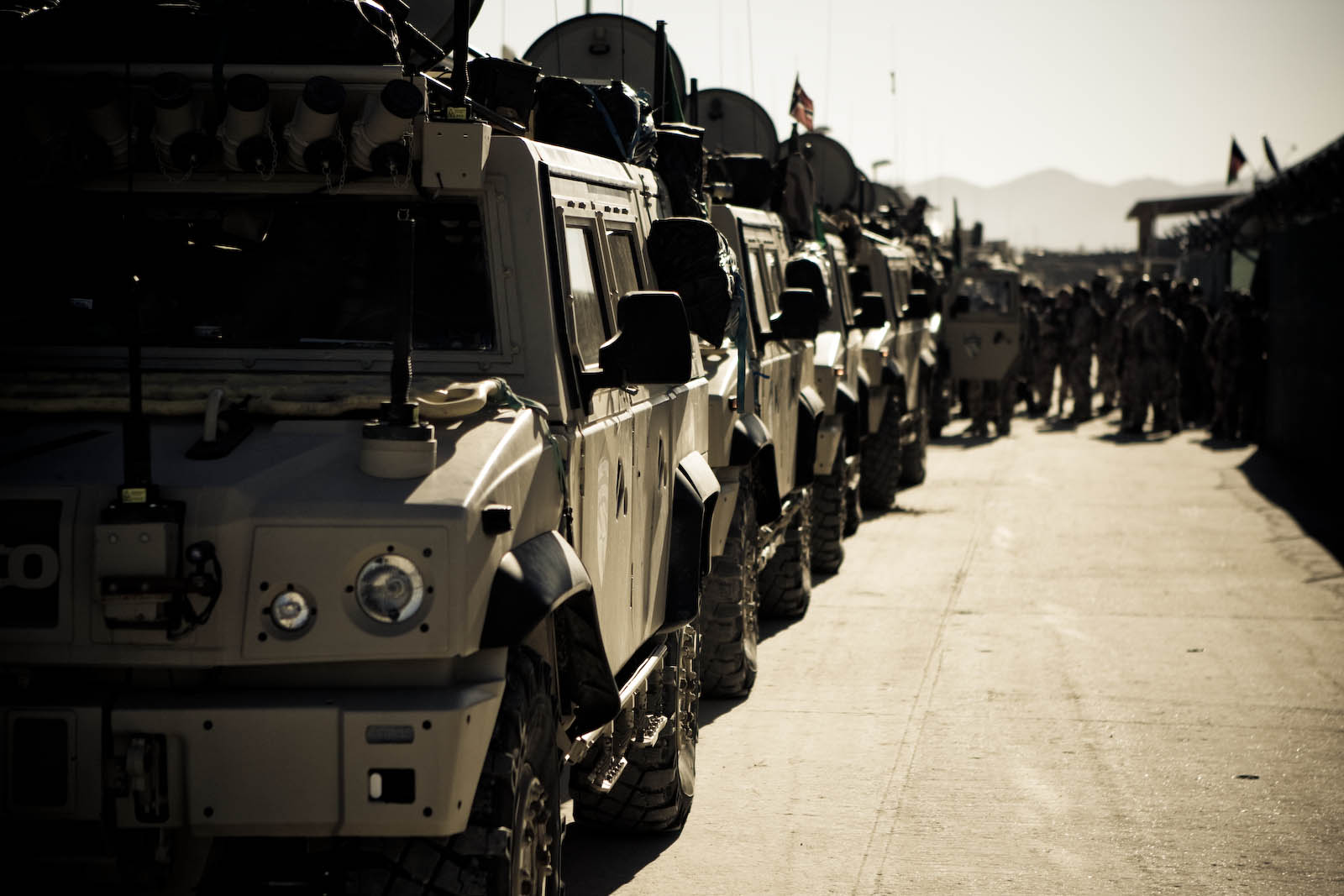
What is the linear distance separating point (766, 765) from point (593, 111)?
9.71 feet

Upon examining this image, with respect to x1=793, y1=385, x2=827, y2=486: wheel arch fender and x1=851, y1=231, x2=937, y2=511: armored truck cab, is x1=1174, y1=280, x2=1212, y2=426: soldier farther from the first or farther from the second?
x1=793, y1=385, x2=827, y2=486: wheel arch fender

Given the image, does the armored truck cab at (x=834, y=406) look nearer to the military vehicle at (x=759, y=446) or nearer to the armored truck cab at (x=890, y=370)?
the military vehicle at (x=759, y=446)

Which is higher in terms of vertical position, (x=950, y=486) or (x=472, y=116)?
(x=472, y=116)

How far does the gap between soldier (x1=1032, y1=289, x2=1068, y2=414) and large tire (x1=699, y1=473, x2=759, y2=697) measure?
1871 cm

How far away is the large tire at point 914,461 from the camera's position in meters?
17.3

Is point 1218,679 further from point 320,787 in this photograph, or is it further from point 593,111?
point 320,787

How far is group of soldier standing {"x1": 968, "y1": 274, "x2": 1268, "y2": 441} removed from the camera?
71.6ft

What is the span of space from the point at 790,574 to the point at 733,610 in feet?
7.66

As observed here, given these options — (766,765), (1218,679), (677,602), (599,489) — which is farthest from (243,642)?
(1218,679)

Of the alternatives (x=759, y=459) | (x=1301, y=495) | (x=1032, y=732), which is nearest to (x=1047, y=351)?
(x=1301, y=495)

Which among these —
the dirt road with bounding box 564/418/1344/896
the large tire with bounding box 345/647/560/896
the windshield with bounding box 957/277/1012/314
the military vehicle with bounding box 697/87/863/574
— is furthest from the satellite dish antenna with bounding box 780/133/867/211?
the large tire with bounding box 345/647/560/896

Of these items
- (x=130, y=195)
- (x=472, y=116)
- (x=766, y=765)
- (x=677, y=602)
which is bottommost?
(x=766, y=765)

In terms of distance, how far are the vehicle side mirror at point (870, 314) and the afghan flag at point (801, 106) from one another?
1.89 m

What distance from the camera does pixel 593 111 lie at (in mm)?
5812
